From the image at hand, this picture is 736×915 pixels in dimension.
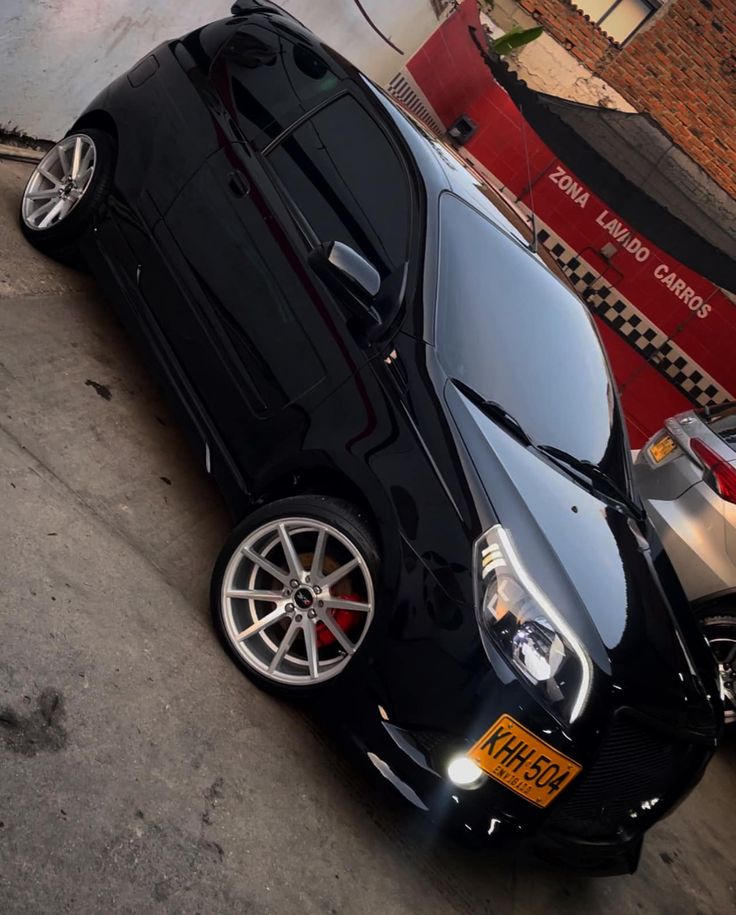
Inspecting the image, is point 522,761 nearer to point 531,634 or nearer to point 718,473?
point 531,634

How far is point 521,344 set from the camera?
3.63 metres

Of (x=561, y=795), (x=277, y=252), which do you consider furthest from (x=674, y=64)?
(x=561, y=795)

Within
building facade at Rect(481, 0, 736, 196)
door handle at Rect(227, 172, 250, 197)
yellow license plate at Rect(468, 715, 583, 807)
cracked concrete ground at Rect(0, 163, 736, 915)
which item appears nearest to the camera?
cracked concrete ground at Rect(0, 163, 736, 915)

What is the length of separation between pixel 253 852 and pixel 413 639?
77 centimetres

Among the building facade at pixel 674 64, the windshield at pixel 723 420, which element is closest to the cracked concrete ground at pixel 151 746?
the windshield at pixel 723 420

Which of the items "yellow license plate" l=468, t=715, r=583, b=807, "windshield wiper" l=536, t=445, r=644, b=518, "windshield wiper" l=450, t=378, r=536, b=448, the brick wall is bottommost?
"yellow license plate" l=468, t=715, r=583, b=807

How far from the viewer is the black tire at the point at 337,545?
2.95 metres

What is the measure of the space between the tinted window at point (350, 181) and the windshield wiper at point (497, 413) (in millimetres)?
596

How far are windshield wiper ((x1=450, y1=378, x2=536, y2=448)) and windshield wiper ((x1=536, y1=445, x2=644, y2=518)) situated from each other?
3.4 inches

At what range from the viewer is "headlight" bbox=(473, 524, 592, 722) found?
2.75 m

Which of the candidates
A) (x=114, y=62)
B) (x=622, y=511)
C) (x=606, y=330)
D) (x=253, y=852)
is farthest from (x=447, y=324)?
(x=606, y=330)

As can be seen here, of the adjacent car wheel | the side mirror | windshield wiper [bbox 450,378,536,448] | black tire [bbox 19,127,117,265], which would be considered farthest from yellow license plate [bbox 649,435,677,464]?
black tire [bbox 19,127,117,265]

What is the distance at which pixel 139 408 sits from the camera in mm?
4418

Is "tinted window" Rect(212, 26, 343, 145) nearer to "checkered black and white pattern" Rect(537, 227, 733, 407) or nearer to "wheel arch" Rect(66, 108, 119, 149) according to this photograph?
"wheel arch" Rect(66, 108, 119, 149)
